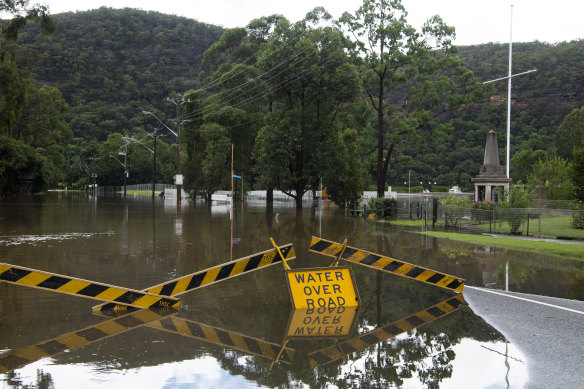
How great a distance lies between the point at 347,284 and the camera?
325 inches

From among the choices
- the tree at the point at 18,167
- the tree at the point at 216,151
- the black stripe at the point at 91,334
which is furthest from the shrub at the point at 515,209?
the tree at the point at 18,167

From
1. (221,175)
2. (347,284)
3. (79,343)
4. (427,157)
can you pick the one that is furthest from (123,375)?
(427,157)

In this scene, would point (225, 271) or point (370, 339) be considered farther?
point (225, 271)

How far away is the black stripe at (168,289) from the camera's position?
8.09 meters

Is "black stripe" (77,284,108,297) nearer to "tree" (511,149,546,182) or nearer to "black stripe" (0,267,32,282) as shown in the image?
"black stripe" (0,267,32,282)

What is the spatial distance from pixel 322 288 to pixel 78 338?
11.2 feet

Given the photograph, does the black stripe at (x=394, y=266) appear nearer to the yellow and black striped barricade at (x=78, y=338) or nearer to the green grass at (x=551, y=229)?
the yellow and black striped barricade at (x=78, y=338)

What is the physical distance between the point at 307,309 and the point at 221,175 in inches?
2008

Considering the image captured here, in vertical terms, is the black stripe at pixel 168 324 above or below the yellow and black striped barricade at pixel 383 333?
below

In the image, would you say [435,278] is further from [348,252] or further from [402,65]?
[402,65]

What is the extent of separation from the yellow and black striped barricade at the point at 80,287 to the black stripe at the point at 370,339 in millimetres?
2944

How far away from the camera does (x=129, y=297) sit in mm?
7715

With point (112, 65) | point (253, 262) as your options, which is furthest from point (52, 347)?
point (112, 65)

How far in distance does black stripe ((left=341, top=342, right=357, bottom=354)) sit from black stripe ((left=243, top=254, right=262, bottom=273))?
2.42 metres
